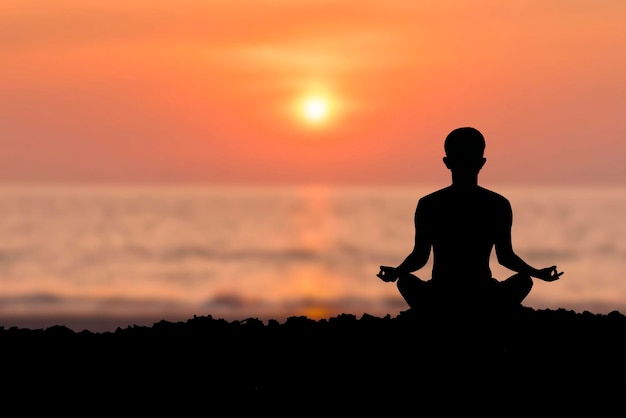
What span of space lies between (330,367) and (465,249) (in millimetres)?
1847

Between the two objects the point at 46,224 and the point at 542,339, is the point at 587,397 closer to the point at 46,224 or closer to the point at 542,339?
the point at 542,339

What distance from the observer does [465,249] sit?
1500 centimetres

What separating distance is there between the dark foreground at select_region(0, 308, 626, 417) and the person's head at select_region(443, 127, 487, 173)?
5.05 feet

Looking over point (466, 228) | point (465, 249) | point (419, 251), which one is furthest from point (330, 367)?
point (466, 228)

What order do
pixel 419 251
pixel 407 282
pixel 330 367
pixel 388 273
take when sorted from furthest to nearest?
pixel 419 251 → pixel 407 282 → pixel 388 273 → pixel 330 367

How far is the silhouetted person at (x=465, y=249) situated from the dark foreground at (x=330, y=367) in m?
0.26

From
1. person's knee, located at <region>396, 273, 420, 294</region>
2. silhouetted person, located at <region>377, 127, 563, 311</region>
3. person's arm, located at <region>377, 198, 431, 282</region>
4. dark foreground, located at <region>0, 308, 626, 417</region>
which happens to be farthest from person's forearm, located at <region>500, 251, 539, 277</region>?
person's knee, located at <region>396, 273, 420, 294</region>

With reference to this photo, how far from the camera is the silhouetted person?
1491 cm

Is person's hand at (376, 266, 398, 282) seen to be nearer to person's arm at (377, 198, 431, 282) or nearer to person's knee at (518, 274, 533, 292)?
person's arm at (377, 198, 431, 282)

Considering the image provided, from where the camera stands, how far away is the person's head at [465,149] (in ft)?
48.2

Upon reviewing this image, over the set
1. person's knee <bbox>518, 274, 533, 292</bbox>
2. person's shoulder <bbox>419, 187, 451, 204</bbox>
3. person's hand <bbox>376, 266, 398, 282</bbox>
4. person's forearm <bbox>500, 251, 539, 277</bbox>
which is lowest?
person's knee <bbox>518, 274, 533, 292</bbox>

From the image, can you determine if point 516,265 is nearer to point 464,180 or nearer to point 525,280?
point 525,280

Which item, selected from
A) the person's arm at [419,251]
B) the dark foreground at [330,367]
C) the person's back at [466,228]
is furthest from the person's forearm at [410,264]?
the dark foreground at [330,367]

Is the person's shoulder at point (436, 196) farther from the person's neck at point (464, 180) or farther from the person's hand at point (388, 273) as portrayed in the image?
the person's hand at point (388, 273)
